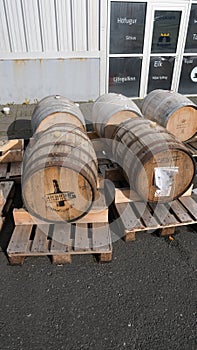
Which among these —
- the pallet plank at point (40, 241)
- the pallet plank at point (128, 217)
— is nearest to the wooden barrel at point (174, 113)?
the pallet plank at point (128, 217)

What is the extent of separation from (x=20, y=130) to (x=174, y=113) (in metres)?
3.58

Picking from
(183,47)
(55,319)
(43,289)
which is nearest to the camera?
(55,319)

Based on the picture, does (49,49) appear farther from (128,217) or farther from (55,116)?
(128,217)

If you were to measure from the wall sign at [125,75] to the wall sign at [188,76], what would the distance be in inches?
58.3

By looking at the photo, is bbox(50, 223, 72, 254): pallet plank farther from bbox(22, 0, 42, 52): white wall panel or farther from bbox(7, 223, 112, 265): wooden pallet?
bbox(22, 0, 42, 52): white wall panel

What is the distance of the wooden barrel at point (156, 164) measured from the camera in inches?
124

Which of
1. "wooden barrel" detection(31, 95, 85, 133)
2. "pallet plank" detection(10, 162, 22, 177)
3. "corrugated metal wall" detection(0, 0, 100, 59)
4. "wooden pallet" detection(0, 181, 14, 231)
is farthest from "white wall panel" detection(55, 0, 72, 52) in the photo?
"wooden pallet" detection(0, 181, 14, 231)

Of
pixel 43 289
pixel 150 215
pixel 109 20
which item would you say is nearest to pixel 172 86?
pixel 109 20

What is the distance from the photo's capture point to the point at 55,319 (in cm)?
264

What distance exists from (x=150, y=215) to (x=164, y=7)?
650 centimetres

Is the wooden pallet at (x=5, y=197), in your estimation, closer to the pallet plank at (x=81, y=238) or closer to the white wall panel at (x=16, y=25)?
the pallet plank at (x=81, y=238)

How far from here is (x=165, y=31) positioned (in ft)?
25.1

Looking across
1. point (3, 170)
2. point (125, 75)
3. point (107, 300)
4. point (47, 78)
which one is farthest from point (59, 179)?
point (125, 75)

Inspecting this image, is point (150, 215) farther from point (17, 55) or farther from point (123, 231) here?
point (17, 55)
